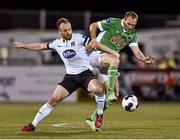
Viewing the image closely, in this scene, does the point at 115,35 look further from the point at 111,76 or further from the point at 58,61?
the point at 58,61

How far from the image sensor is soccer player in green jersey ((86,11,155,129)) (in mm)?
14352

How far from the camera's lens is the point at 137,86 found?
28.5m

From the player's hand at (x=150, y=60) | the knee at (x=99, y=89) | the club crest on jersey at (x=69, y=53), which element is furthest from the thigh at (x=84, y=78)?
the player's hand at (x=150, y=60)

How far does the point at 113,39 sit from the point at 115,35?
105 mm

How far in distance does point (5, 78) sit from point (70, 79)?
46.2ft

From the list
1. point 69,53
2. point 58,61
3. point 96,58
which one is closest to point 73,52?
point 69,53

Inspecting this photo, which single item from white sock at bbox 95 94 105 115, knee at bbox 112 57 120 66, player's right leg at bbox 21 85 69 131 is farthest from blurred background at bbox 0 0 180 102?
player's right leg at bbox 21 85 69 131

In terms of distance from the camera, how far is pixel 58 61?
28.2 m

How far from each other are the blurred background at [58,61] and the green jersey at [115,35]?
12.4 m

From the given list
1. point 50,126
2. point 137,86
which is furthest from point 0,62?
point 50,126

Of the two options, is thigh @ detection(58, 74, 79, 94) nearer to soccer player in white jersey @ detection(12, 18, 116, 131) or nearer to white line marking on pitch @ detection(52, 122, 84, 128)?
soccer player in white jersey @ detection(12, 18, 116, 131)

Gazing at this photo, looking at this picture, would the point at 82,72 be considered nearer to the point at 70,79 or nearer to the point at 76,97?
the point at 70,79

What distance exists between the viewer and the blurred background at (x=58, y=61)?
89.7ft

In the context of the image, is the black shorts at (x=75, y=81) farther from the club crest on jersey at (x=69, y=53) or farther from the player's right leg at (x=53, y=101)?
the club crest on jersey at (x=69, y=53)
